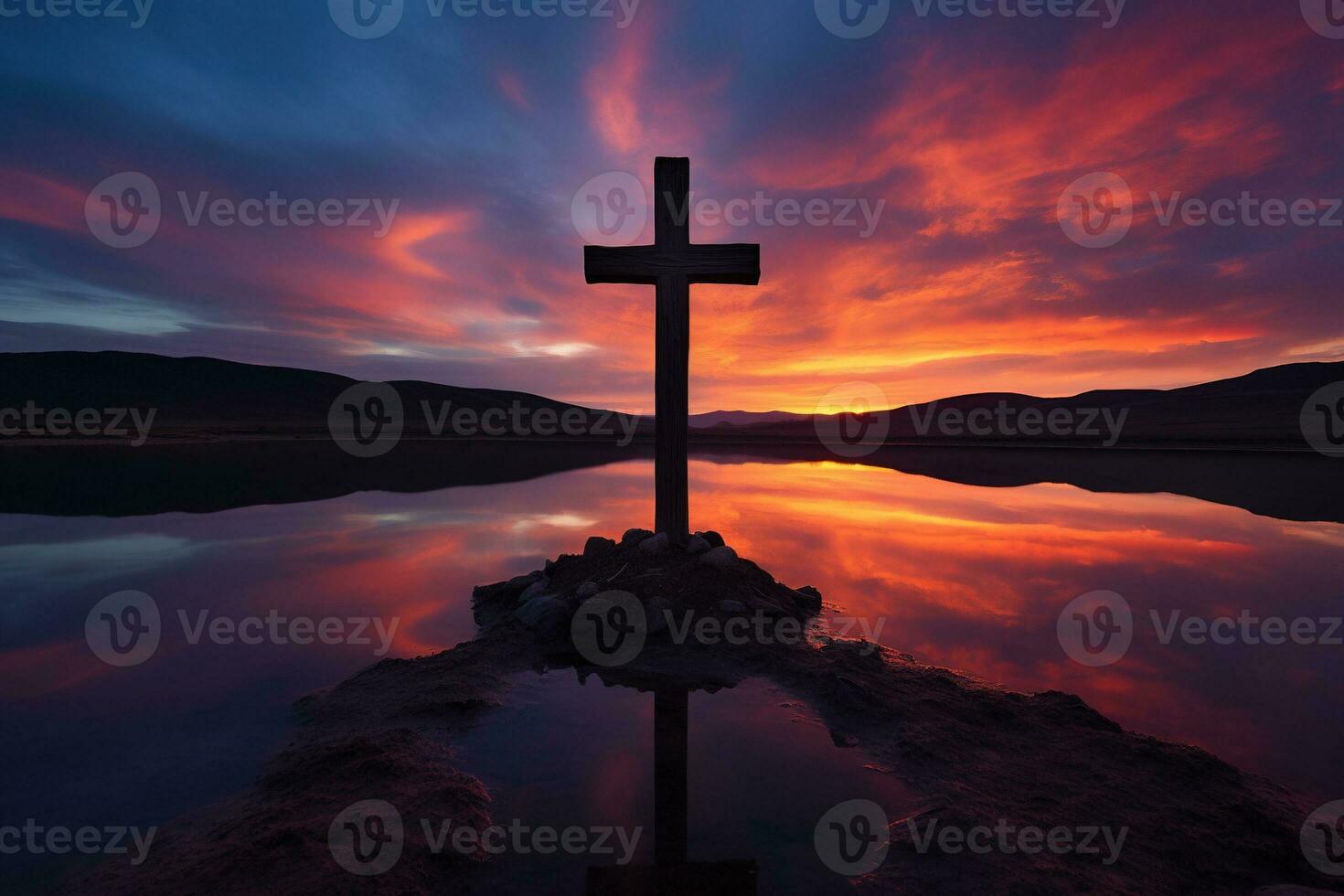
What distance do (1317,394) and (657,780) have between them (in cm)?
12856

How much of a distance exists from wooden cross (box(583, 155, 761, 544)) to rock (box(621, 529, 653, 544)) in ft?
1.16

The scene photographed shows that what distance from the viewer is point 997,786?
3205 millimetres

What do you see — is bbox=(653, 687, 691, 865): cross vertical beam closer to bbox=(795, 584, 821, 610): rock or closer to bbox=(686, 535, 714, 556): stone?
bbox=(686, 535, 714, 556): stone

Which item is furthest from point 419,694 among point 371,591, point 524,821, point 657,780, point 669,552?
point 371,591

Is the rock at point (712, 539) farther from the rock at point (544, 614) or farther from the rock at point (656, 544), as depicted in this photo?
the rock at point (544, 614)

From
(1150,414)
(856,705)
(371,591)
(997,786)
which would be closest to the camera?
(997,786)

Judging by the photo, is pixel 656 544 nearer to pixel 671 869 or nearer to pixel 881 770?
pixel 881 770

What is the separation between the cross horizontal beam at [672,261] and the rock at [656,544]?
3.49 meters

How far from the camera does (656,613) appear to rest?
5.64 meters

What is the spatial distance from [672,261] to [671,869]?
6.37m

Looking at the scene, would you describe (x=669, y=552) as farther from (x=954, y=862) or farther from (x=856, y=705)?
(x=954, y=862)

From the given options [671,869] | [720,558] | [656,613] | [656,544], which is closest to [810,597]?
[720,558]

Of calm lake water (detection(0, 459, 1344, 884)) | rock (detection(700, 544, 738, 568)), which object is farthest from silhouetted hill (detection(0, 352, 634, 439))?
rock (detection(700, 544, 738, 568))

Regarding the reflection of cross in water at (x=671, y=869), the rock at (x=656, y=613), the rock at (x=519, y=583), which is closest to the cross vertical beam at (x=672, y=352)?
the rock at (x=656, y=613)
